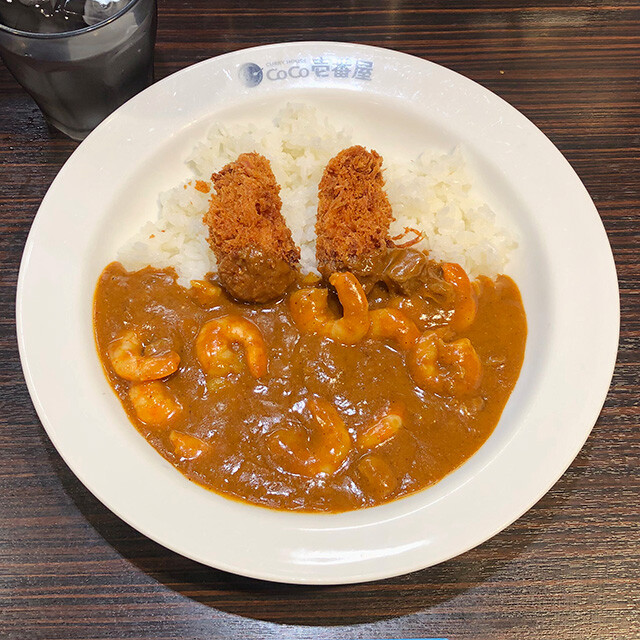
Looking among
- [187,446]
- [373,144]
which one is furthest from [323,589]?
[373,144]

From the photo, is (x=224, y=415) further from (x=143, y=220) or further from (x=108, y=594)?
(x=143, y=220)

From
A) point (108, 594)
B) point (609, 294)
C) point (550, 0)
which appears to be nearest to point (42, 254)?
point (108, 594)

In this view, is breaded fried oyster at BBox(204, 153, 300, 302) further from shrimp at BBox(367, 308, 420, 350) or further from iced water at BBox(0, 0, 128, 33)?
iced water at BBox(0, 0, 128, 33)

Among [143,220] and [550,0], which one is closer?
[143,220]

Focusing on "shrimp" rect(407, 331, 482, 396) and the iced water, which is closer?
"shrimp" rect(407, 331, 482, 396)

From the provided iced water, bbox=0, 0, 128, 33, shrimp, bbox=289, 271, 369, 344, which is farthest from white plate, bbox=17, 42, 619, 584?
shrimp, bbox=289, 271, 369, 344

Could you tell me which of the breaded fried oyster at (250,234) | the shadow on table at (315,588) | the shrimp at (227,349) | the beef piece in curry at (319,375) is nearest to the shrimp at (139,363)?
the beef piece in curry at (319,375)
